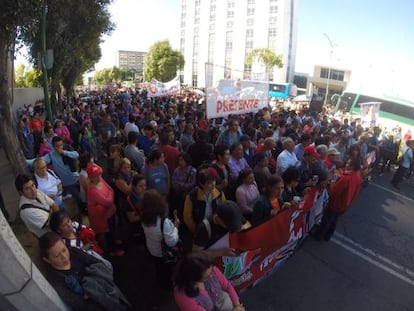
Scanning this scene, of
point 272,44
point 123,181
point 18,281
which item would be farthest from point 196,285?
point 272,44

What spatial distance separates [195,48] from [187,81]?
28.2 feet

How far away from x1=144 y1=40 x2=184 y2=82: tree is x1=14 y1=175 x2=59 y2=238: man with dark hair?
2259 inches

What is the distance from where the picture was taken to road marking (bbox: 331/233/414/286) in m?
4.19

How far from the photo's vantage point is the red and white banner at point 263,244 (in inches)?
111

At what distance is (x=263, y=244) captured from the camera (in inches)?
122

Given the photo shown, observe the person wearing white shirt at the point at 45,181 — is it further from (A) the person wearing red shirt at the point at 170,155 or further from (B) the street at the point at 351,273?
(B) the street at the point at 351,273

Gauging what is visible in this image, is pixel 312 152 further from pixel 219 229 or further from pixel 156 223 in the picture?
pixel 156 223

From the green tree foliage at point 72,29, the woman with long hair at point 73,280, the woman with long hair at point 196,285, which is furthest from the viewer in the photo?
the green tree foliage at point 72,29

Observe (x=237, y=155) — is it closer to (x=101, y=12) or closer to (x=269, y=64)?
(x=101, y=12)

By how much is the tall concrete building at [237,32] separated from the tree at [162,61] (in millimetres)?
8470

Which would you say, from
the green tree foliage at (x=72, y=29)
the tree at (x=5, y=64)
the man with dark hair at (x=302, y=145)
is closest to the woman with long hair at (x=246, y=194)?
the man with dark hair at (x=302, y=145)

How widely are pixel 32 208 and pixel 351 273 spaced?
4187 mm

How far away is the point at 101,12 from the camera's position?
553 inches

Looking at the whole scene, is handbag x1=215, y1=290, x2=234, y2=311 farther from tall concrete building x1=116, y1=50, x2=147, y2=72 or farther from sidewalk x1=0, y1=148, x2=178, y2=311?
tall concrete building x1=116, y1=50, x2=147, y2=72
